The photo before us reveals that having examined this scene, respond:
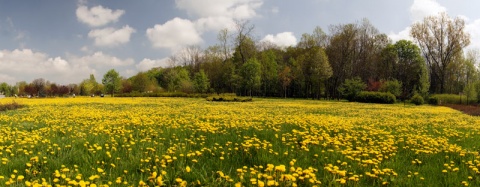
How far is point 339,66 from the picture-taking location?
193 ft

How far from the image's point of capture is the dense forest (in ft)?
186

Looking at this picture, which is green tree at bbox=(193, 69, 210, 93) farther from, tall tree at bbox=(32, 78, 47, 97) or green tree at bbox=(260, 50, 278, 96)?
→ tall tree at bbox=(32, 78, 47, 97)

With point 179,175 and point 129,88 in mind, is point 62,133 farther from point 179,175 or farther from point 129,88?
point 129,88

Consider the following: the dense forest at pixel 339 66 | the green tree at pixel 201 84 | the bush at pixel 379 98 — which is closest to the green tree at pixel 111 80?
the dense forest at pixel 339 66

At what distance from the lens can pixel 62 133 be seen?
869 cm

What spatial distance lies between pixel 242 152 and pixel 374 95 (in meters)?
42.2

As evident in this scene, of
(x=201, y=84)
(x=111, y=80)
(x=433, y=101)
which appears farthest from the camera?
(x=111, y=80)

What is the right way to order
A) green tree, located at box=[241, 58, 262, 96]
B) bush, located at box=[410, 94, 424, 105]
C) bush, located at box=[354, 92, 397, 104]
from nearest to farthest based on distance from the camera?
bush, located at box=[410, 94, 424, 105]
bush, located at box=[354, 92, 397, 104]
green tree, located at box=[241, 58, 262, 96]

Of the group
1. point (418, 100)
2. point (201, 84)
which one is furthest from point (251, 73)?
point (418, 100)

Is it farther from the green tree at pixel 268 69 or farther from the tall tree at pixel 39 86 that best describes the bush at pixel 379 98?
the tall tree at pixel 39 86

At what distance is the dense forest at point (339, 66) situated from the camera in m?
56.6

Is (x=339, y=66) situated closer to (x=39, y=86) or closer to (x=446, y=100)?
(x=446, y=100)

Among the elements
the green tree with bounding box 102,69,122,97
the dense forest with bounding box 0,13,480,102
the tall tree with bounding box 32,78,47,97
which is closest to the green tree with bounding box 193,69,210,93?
the dense forest with bounding box 0,13,480,102

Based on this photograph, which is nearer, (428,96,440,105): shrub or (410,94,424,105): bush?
(410,94,424,105): bush
